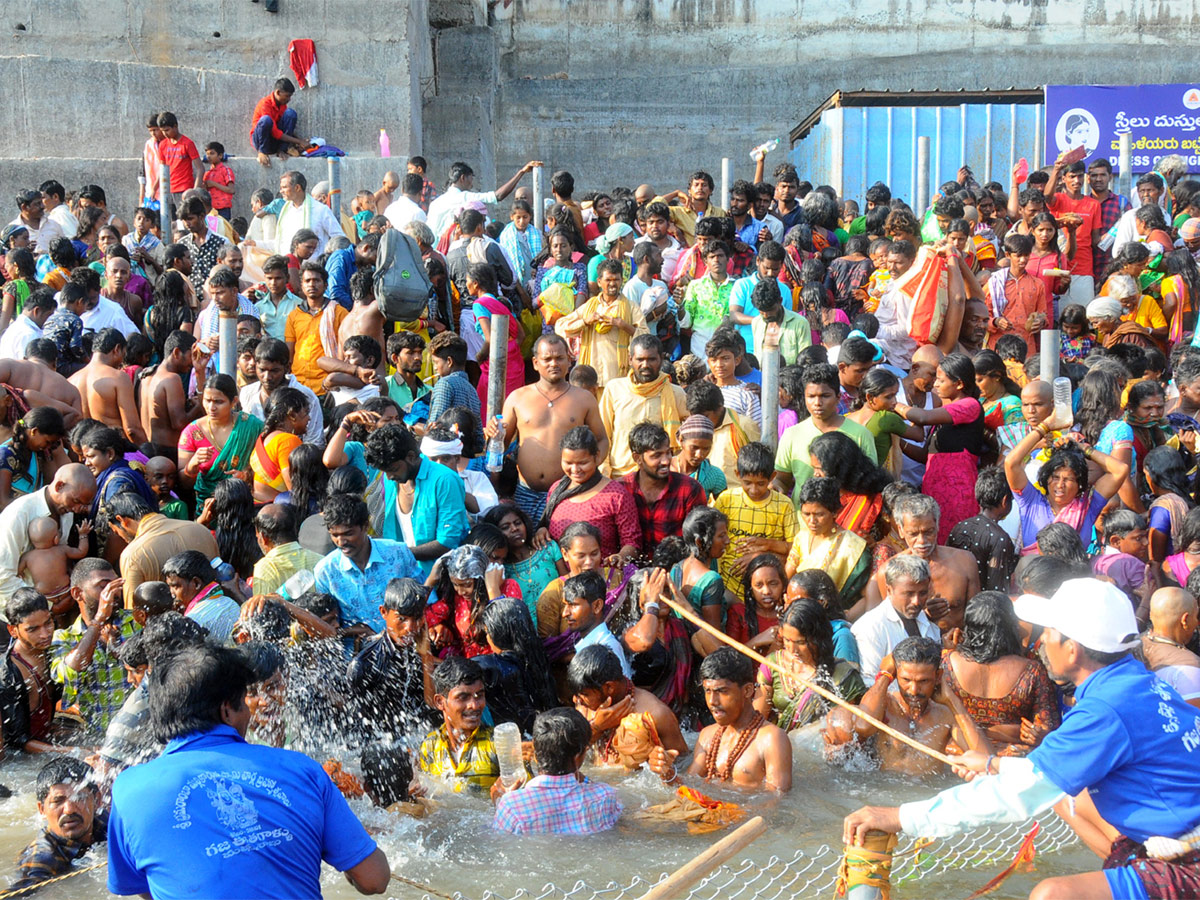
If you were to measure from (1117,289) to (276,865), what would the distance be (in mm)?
8252

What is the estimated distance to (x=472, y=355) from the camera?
9938mm

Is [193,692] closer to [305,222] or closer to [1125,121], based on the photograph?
[305,222]

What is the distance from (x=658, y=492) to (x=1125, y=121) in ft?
37.5

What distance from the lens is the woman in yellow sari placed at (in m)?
6.95

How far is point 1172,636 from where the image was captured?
6.18 meters

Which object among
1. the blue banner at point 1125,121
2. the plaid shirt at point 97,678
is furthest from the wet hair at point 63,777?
the blue banner at point 1125,121

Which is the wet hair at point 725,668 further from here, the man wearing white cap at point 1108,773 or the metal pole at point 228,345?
the metal pole at point 228,345

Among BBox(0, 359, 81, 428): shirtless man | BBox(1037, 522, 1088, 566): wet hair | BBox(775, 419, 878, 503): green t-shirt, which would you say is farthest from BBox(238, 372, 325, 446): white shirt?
BBox(1037, 522, 1088, 566): wet hair

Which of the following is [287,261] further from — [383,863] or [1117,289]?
[383,863]

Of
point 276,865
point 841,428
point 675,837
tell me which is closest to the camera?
point 276,865

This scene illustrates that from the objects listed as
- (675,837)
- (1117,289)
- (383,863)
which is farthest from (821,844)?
(1117,289)

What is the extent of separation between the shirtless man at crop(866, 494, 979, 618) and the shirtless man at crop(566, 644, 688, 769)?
4.25 feet

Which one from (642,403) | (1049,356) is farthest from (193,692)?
(1049,356)

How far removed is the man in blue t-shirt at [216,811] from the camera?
342 cm
